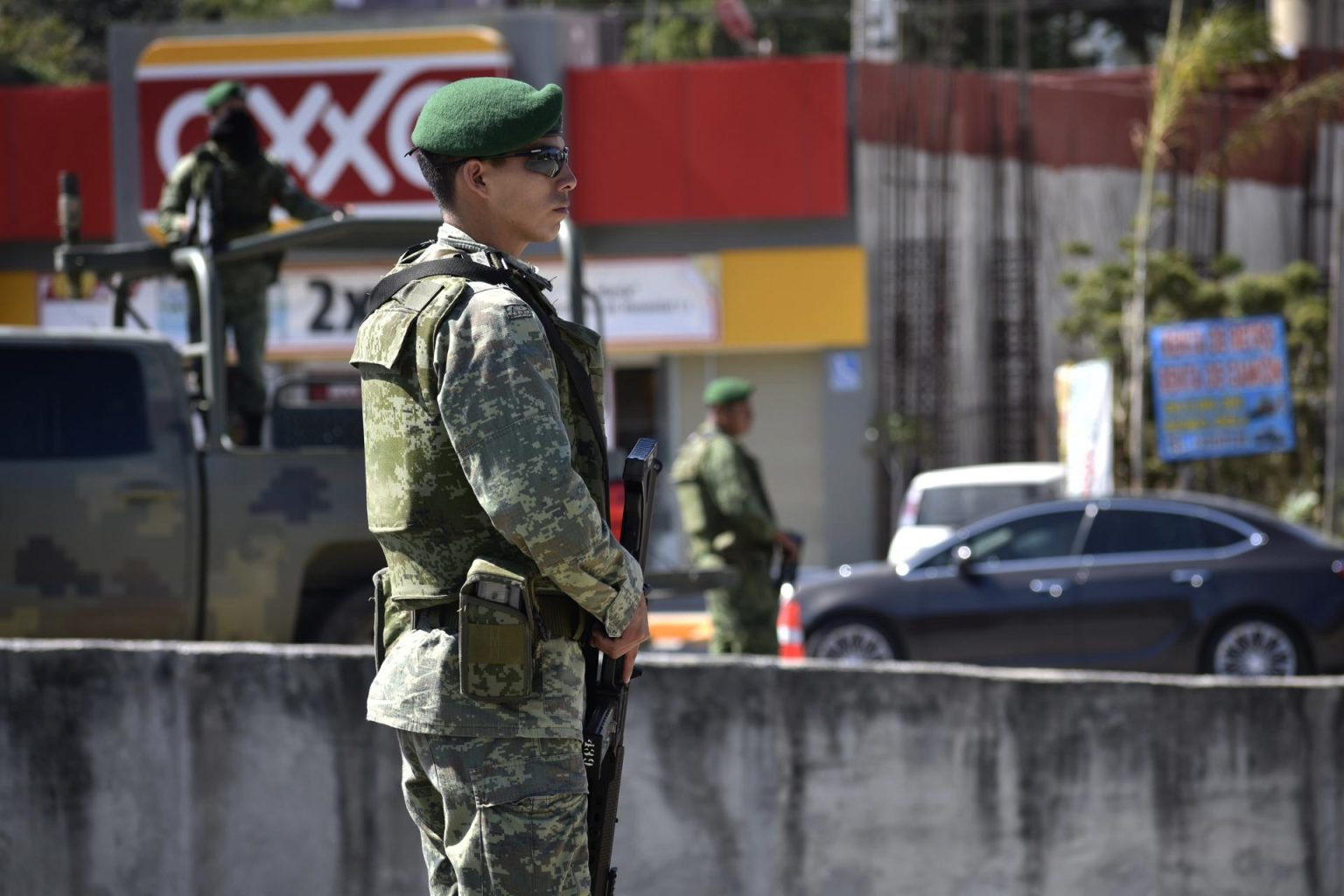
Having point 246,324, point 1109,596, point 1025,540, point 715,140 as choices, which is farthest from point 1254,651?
point 715,140

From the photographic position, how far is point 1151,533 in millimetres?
11180

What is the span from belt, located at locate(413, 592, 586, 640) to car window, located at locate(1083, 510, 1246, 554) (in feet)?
29.3

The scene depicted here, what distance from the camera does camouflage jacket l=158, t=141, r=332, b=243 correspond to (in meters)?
7.55

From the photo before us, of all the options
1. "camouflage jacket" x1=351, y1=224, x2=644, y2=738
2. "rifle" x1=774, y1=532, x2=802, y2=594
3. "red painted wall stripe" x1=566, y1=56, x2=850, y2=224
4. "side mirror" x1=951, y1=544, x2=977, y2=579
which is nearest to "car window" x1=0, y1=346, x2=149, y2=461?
"rifle" x1=774, y1=532, x2=802, y2=594

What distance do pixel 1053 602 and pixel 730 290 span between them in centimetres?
922

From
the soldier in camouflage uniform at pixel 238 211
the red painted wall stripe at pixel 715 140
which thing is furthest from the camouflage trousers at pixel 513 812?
the red painted wall stripe at pixel 715 140

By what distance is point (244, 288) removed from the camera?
7492mm

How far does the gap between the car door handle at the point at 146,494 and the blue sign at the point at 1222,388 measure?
1060 cm

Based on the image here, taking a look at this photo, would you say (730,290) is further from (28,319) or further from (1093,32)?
(1093,32)

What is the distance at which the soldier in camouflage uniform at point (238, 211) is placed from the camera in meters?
7.50

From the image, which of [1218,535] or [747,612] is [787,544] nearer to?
[747,612]

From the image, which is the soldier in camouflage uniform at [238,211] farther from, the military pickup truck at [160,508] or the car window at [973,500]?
the car window at [973,500]

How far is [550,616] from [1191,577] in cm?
883

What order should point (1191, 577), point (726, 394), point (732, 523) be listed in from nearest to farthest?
point (732, 523) < point (726, 394) < point (1191, 577)
